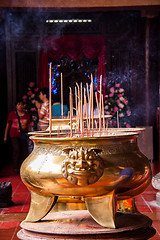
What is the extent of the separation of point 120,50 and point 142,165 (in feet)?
15.5

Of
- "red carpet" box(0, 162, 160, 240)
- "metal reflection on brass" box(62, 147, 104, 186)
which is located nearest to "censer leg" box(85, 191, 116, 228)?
"metal reflection on brass" box(62, 147, 104, 186)

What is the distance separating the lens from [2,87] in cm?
618

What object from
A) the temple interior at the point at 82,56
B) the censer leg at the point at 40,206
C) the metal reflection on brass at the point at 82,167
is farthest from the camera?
the temple interior at the point at 82,56

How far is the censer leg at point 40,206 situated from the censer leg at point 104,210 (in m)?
0.18

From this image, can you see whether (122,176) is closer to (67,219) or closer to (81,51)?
(67,219)

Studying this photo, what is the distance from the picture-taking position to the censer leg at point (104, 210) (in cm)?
161

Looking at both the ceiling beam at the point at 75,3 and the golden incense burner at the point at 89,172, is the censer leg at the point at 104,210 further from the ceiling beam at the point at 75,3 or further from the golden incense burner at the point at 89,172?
the ceiling beam at the point at 75,3

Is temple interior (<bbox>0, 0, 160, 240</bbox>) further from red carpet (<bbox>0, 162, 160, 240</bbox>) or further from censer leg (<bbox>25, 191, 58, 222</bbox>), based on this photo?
censer leg (<bbox>25, 191, 58, 222</bbox>)

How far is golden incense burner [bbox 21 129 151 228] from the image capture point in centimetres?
155

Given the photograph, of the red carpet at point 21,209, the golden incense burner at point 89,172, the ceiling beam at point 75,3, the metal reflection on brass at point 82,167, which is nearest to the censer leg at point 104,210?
the golden incense burner at point 89,172

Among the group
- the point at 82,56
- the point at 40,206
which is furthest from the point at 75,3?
the point at 40,206

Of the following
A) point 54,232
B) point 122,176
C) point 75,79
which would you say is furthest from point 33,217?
point 75,79

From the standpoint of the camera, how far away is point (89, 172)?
4.99 ft

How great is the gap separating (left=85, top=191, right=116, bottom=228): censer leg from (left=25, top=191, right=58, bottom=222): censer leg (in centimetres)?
18
